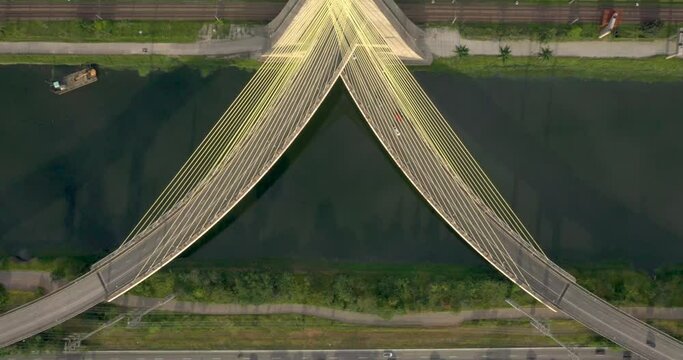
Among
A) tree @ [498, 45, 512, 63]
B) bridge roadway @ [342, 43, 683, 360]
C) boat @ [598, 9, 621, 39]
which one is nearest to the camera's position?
bridge roadway @ [342, 43, 683, 360]

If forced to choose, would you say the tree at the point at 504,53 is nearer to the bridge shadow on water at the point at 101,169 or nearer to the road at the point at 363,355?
the road at the point at 363,355

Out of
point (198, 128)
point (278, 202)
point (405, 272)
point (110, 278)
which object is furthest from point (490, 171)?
point (110, 278)

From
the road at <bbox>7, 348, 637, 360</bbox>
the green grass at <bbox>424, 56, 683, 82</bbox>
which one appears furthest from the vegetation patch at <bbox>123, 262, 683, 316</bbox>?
the green grass at <bbox>424, 56, 683, 82</bbox>

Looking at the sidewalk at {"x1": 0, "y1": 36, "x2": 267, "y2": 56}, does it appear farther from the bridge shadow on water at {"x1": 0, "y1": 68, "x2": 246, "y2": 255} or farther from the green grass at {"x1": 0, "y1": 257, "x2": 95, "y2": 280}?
the green grass at {"x1": 0, "y1": 257, "x2": 95, "y2": 280}

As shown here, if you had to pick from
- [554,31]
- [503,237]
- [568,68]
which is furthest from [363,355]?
[554,31]

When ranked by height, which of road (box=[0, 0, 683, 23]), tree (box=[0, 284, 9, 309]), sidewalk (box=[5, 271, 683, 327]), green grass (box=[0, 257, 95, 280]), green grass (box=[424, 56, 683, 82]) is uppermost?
road (box=[0, 0, 683, 23])

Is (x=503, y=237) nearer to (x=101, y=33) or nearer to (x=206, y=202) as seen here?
(x=206, y=202)

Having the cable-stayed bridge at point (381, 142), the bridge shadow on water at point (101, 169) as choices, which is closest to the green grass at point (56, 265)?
the bridge shadow on water at point (101, 169)
